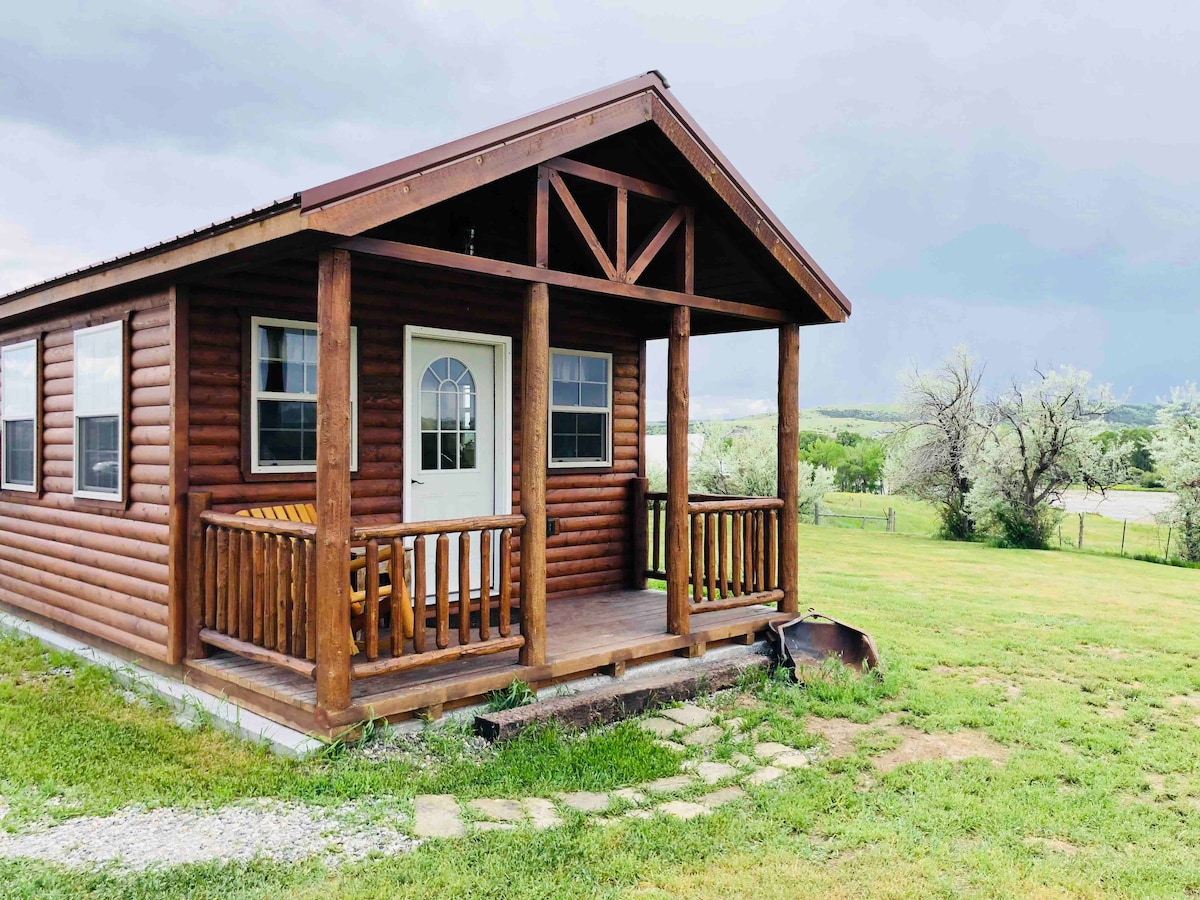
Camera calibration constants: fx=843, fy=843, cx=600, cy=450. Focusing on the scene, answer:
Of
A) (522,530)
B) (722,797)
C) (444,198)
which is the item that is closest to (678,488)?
(522,530)

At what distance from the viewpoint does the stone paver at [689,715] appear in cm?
545

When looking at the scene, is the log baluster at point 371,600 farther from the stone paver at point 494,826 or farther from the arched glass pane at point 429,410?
the arched glass pane at point 429,410

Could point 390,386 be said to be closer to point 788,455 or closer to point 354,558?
point 354,558

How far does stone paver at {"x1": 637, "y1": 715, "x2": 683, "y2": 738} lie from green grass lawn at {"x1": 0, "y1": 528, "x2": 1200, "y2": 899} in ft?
0.81

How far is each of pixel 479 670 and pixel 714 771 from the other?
61.0 inches

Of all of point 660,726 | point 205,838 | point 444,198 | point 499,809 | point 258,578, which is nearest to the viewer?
point 205,838

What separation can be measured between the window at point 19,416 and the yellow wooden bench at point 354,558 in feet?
10.4

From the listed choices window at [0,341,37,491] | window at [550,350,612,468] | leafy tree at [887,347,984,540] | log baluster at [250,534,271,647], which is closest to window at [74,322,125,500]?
window at [0,341,37,491]

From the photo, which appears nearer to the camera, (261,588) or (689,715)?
(261,588)

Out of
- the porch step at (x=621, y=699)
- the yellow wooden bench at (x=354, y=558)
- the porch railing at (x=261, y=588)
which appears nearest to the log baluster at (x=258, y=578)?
the porch railing at (x=261, y=588)

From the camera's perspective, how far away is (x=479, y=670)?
5223 millimetres

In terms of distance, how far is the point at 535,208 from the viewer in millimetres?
5250

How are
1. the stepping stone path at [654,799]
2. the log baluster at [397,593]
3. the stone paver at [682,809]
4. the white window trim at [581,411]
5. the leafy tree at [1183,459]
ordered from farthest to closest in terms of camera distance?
the leafy tree at [1183,459] → the white window trim at [581,411] → the log baluster at [397,593] → the stone paver at [682,809] → the stepping stone path at [654,799]

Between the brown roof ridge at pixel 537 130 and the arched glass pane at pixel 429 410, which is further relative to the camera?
the arched glass pane at pixel 429 410
